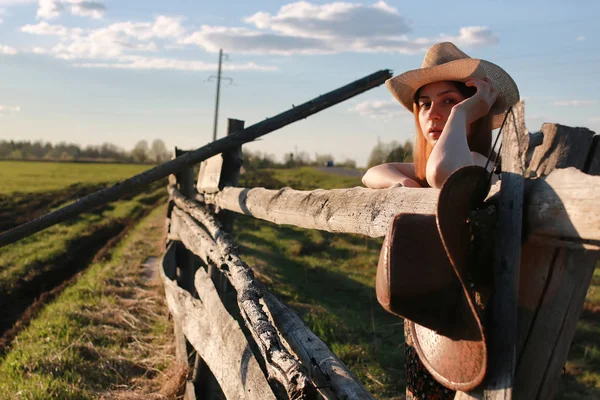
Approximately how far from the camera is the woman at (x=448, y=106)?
1.81 m

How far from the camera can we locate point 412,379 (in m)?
2.05

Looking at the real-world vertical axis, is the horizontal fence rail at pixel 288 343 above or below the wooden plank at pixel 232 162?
below

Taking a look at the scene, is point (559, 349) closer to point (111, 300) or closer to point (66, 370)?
point (66, 370)

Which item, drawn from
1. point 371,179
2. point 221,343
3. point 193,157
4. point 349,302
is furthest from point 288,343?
point 349,302

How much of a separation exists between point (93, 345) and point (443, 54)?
14.6 feet

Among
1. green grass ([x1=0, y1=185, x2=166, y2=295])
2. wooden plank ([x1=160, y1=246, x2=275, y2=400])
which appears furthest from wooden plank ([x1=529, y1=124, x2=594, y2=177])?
green grass ([x1=0, y1=185, x2=166, y2=295])

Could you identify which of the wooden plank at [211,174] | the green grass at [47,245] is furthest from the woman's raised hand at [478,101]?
the green grass at [47,245]

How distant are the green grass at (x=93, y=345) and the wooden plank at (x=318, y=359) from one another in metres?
2.24

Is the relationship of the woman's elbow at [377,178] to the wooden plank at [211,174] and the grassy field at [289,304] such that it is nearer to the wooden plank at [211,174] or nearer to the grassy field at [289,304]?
the grassy field at [289,304]

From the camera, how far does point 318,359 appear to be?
2.27m

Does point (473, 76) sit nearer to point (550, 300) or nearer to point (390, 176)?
point (390, 176)

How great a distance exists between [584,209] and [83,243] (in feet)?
37.3

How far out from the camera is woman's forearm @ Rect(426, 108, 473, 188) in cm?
173

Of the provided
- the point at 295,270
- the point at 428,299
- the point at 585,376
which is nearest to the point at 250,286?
the point at 428,299
